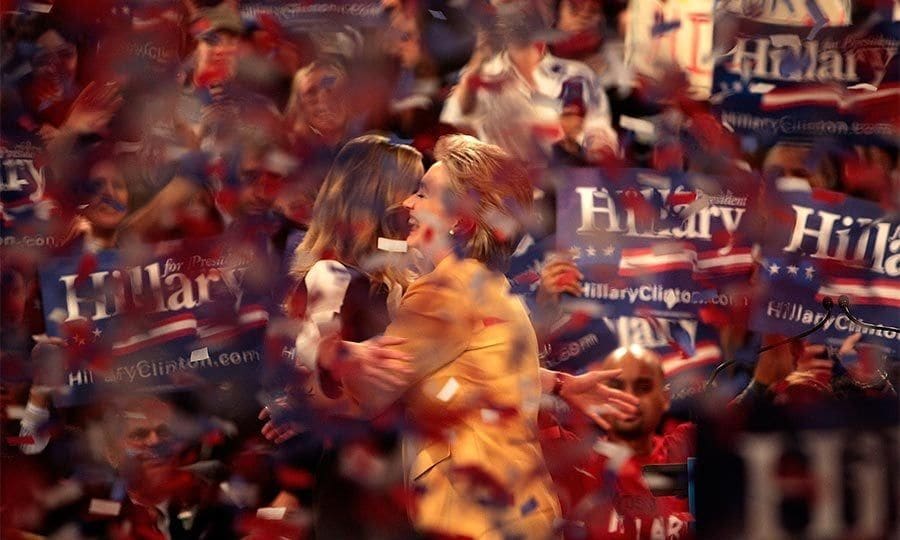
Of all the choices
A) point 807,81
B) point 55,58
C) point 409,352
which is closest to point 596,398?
point 409,352

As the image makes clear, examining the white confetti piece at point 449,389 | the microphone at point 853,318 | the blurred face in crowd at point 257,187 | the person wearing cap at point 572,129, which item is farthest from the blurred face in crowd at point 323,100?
the microphone at point 853,318

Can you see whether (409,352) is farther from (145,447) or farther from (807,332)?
(807,332)

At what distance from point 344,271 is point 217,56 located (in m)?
0.47

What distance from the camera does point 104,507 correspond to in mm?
2221

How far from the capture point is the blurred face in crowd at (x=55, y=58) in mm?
2244

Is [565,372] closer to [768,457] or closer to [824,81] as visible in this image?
[768,457]

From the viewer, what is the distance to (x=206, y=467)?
221 centimetres

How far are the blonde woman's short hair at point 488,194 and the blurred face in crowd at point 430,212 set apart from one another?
0.02 meters

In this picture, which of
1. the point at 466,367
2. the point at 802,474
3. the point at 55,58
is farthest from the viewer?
the point at 55,58

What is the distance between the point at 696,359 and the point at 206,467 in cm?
92

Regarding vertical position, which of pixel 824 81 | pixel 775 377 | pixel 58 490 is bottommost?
pixel 58 490

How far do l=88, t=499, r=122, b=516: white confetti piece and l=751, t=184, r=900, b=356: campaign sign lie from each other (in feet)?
4.02

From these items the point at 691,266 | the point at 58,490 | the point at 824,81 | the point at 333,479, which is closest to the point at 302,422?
the point at 333,479

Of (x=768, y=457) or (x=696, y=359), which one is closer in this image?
(x=768, y=457)
